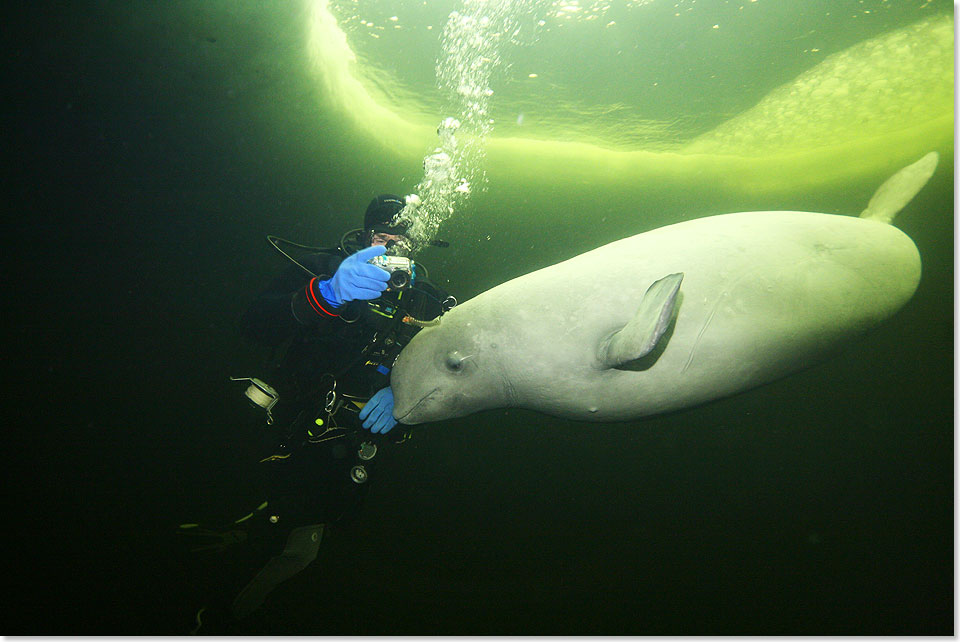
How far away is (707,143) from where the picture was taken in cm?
716

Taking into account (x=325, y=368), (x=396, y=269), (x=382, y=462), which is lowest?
(x=382, y=462)

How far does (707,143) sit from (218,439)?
11.8 m

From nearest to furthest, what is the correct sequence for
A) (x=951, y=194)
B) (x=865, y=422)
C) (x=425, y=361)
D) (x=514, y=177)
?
1. (x=425, y=361)
2. (x=951, y=194)
3. (x=865, y=422)
4. (x=514, y=177)

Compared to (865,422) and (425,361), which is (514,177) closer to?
(425,361)

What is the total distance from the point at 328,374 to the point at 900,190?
542 cm

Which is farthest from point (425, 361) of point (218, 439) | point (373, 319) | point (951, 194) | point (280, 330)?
point (951, 194)

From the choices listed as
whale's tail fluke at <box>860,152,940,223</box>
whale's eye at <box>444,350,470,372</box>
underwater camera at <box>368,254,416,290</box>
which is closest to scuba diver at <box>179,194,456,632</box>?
underwater camera at <box>368,254,416,290</box>

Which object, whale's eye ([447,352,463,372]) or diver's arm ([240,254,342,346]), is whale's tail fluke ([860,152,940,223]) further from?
diver's arm ([240,254,342,346])

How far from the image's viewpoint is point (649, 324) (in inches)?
57.0

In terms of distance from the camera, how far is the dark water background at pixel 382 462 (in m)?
5.19

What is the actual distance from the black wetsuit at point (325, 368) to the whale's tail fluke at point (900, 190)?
157 inches

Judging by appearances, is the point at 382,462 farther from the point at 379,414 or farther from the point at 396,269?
the point at 396,269

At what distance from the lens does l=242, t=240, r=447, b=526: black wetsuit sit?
8.77 ft

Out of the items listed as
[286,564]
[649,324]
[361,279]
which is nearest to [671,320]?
[649,324]
